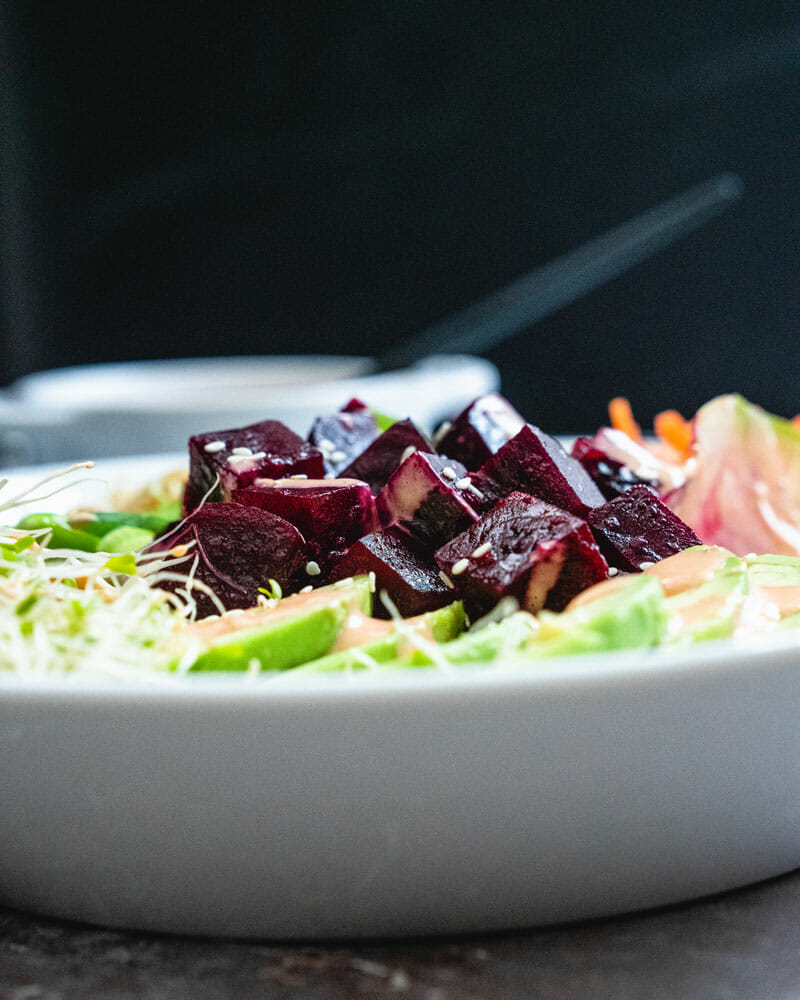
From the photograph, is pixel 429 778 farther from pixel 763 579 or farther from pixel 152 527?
pixel 152 527

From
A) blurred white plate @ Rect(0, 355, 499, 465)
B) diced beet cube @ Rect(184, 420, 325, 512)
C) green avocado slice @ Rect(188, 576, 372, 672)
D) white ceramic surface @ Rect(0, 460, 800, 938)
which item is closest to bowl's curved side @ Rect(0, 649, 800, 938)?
white ceramic surface @ Rect(0, 460, 800, 938)

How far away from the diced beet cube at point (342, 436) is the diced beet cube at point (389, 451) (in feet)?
0.30

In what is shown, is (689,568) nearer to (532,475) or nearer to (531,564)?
(531,564)

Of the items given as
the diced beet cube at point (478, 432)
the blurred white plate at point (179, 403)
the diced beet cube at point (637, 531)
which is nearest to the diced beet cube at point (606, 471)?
the diced beet cube at point (478, 432)

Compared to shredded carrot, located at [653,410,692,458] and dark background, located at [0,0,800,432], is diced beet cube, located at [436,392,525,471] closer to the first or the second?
shredded carrot, located at [653,410,692,458]

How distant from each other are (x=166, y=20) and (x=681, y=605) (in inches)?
220

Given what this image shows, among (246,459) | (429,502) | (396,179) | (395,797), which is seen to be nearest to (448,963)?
(395,797)

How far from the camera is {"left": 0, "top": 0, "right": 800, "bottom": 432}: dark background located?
493cm

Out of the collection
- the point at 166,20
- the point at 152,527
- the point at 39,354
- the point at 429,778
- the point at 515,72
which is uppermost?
the point at 166,20

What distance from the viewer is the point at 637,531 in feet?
4.43

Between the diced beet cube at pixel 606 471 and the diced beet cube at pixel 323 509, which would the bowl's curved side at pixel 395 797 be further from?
the diced beet cube at pixel 606 471

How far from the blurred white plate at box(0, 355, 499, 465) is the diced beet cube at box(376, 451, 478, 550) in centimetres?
114

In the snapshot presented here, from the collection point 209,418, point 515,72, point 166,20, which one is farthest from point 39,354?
point 209,418

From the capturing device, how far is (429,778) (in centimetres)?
81
